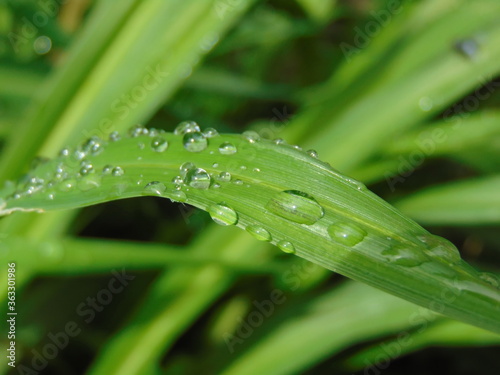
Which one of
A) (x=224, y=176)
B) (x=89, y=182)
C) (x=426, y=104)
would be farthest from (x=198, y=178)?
(x=426, y=104)

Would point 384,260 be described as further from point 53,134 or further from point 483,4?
point 483,4

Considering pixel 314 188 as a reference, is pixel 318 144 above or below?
above

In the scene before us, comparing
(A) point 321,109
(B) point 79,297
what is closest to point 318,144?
(A) point 321,109

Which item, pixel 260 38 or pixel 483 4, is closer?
pixel 483 4

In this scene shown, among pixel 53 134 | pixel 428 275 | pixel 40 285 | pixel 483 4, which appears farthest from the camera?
pixel 40 285

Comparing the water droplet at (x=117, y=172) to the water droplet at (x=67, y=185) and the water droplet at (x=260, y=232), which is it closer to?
the water droplet at (x=67, y=185)

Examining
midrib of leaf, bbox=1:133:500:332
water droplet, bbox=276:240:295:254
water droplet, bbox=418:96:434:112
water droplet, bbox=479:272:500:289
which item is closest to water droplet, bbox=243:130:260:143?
midrib of leaf, bbox=1:133:500:332

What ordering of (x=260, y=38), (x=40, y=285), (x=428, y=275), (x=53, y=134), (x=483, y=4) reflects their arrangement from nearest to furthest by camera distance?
(x=428, y=275)
(x=53, y=134)
(x=483, y=4)
(x=40, y=285)
(x=260, y=38)
